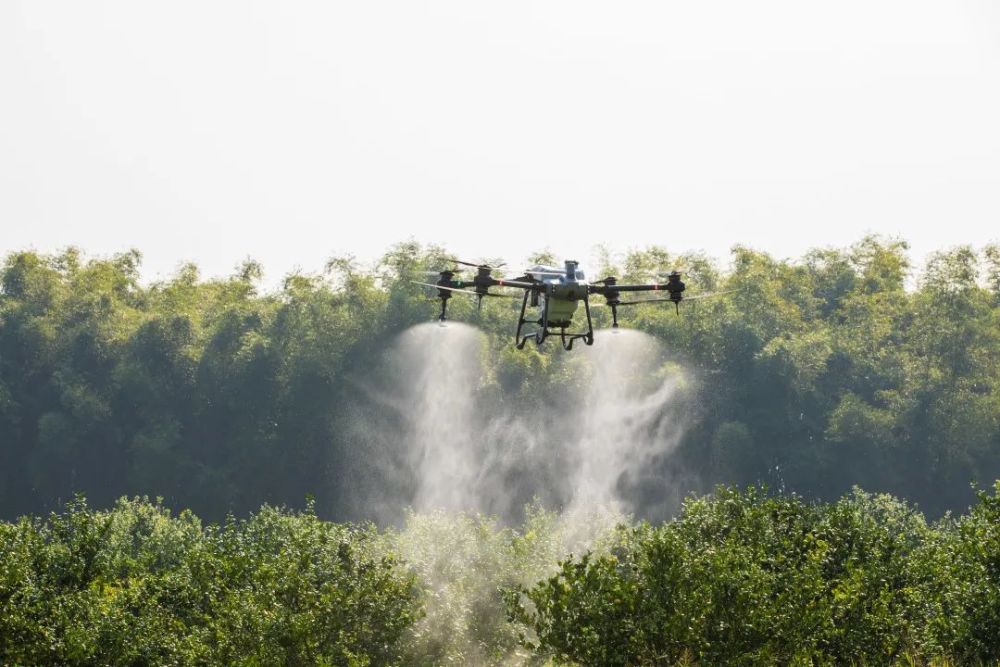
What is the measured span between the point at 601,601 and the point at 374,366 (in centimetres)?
7414

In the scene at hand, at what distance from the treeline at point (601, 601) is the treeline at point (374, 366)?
5081 centimetres

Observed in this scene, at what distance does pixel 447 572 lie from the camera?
227ft

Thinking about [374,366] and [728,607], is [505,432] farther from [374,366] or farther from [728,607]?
[728,607]

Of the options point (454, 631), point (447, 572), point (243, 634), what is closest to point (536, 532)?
point (447, 572)

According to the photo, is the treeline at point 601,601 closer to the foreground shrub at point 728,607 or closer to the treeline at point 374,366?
the foreground shrub at point 728,607

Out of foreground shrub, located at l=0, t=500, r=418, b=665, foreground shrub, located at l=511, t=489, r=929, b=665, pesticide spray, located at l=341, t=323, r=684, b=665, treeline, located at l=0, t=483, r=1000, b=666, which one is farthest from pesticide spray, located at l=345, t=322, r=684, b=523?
foreground shrub, located at l=511, t=489, r=929, b=665

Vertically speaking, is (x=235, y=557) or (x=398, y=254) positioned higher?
(x=398, y=254)

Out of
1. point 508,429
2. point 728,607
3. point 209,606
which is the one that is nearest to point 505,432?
point 508,429

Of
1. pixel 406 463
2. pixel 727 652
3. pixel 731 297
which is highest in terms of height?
pixel 731 297

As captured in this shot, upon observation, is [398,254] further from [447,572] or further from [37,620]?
[37,620]

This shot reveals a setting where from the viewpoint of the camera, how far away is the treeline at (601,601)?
127 feet

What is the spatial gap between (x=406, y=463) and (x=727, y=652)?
240 feet

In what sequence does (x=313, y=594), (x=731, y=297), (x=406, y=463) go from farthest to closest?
(x=731, y=297) < (x=406, y=463) < (x=313, y=594)

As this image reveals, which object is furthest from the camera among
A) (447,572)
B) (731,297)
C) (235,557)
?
(731,297)
